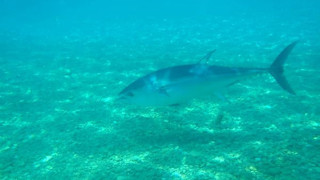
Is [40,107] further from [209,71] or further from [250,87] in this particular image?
[250,87]

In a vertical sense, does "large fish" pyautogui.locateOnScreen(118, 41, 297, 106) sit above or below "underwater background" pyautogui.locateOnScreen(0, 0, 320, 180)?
above

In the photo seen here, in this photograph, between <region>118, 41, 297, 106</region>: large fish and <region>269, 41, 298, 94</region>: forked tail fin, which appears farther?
<region>269, 41, 298, 94</region>: forked tail fin

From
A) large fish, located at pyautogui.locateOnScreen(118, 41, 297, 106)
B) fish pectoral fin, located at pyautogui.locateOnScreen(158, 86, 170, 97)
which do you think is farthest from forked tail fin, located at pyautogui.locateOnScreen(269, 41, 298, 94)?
fish pectoral fin, located at pyautogui.locateOnScreen(158, 86, 170, 97)

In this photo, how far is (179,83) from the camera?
4.72 metres

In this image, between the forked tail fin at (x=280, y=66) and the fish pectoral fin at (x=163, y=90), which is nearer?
the fish pectoral fin at (x=163, y=90)

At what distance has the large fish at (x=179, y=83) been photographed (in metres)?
4.68

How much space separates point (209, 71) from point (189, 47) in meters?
14.4

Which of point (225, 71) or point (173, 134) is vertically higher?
point (225, 71)

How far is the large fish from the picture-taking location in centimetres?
468

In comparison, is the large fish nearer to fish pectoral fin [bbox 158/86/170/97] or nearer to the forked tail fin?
fish pectoral fin [bbox 158/86/170/97]

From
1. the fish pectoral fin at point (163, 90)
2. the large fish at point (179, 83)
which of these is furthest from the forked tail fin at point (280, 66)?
the fish pectoral fin at point (163, 90)

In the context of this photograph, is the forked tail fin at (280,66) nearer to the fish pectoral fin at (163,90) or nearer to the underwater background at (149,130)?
the underwater background at (149,130)

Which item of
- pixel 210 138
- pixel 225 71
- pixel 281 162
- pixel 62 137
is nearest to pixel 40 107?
pixel 62 137

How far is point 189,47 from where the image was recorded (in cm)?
1895
